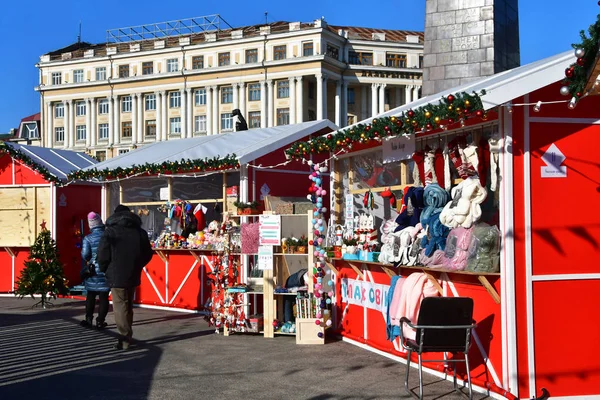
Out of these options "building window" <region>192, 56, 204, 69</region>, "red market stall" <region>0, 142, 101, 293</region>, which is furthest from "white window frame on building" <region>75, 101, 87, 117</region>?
"red market stall" <region>0, 142, 101, 293</region>

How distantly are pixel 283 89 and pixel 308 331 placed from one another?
189 ft

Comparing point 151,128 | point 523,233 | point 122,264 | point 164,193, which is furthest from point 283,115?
point 523,233

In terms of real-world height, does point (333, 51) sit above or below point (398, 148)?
above

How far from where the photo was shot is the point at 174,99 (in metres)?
71.5

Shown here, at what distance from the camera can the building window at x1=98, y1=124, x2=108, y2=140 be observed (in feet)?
246

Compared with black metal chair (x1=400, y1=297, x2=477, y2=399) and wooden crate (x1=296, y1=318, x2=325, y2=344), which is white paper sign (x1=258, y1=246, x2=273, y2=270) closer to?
wooden crate (x1=296, y1=318, x2=325, y2=344)

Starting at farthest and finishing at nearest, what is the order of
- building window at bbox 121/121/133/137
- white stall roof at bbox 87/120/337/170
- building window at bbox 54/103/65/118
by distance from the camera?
1. building window at bbox 54/103/65/118
2. building window at bbox 121/121/133/137
3. white stall roof at bbox 87/120/337/170

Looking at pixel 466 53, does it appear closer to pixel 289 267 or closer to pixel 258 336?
pixel 289 267

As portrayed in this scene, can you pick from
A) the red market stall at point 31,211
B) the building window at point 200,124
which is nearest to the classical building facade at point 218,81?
the building window at point 200,124

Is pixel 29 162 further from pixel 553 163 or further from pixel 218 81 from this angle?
pixel 218 81

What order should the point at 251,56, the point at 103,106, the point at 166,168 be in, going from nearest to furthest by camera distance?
1. the point at 166,168
2. the point at 251,56
3. the point at 103,106

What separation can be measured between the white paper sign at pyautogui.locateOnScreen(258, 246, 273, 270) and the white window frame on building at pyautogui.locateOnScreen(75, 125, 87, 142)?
68249mm

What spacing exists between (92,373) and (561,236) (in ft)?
16.1

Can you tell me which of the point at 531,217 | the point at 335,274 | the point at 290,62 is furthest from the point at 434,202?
the point at 290,62
